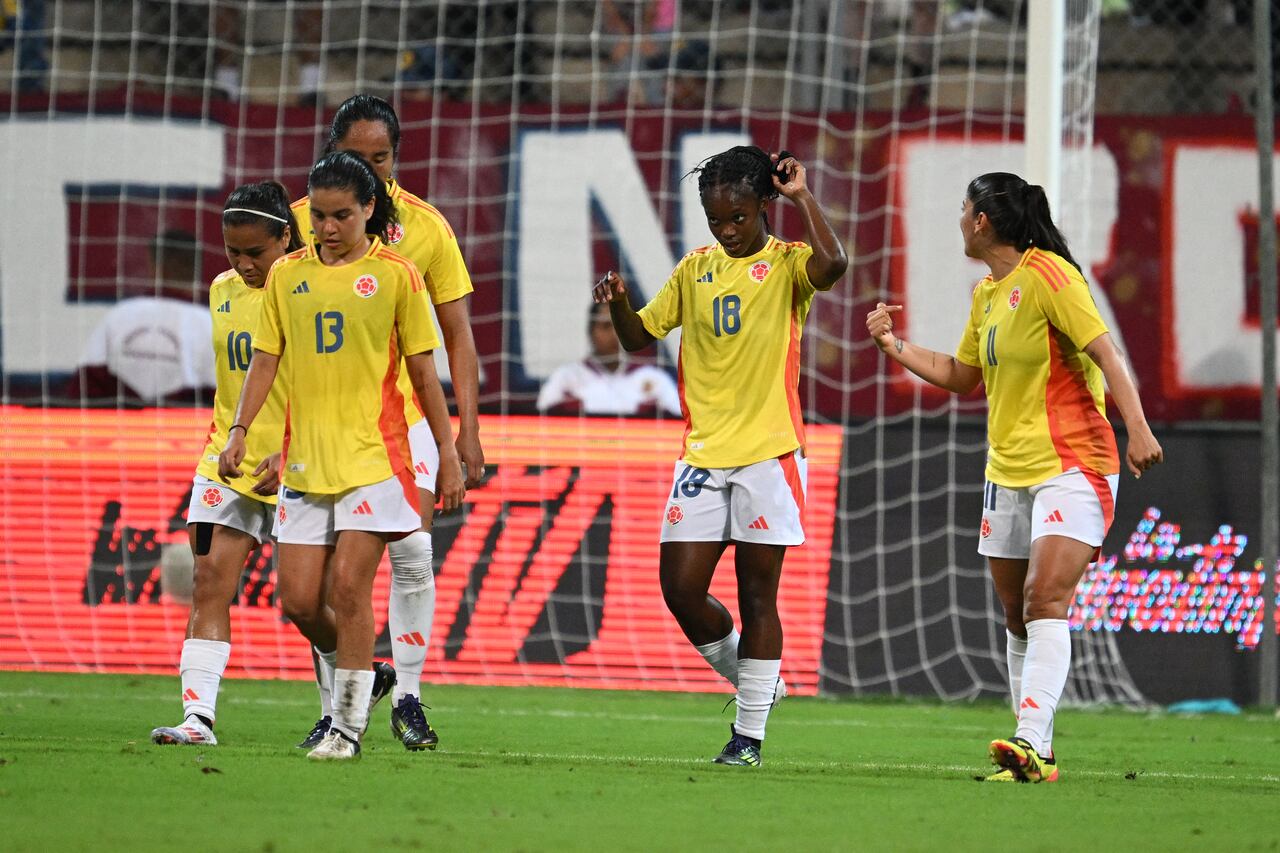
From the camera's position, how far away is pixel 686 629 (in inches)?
231

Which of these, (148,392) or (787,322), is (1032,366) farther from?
(148,392)

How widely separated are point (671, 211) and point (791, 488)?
229 inches

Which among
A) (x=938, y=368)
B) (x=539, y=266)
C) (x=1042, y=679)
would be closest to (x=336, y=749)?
(x=1042, y=679)

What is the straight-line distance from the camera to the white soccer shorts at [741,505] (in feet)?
18.6

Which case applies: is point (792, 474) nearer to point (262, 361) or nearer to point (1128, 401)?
point (1128, 401)

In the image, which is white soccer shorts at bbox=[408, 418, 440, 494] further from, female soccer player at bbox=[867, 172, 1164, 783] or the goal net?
the goal net

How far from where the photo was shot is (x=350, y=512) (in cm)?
511

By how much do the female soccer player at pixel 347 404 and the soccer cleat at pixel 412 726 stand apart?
0.75m

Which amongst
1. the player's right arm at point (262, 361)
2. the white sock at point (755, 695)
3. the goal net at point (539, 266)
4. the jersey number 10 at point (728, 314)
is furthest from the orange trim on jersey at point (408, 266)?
the goal net at point (539, 266)

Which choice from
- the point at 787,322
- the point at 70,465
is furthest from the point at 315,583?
the point at 70,465

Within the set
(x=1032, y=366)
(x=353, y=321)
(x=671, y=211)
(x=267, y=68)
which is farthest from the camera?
(x=267, y=68)

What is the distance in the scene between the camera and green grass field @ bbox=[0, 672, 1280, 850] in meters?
3.89

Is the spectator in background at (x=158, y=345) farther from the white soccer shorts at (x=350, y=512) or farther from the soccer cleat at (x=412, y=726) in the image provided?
the white soccer shorts at (x=350, y=512)

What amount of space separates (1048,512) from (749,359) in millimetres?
1015
